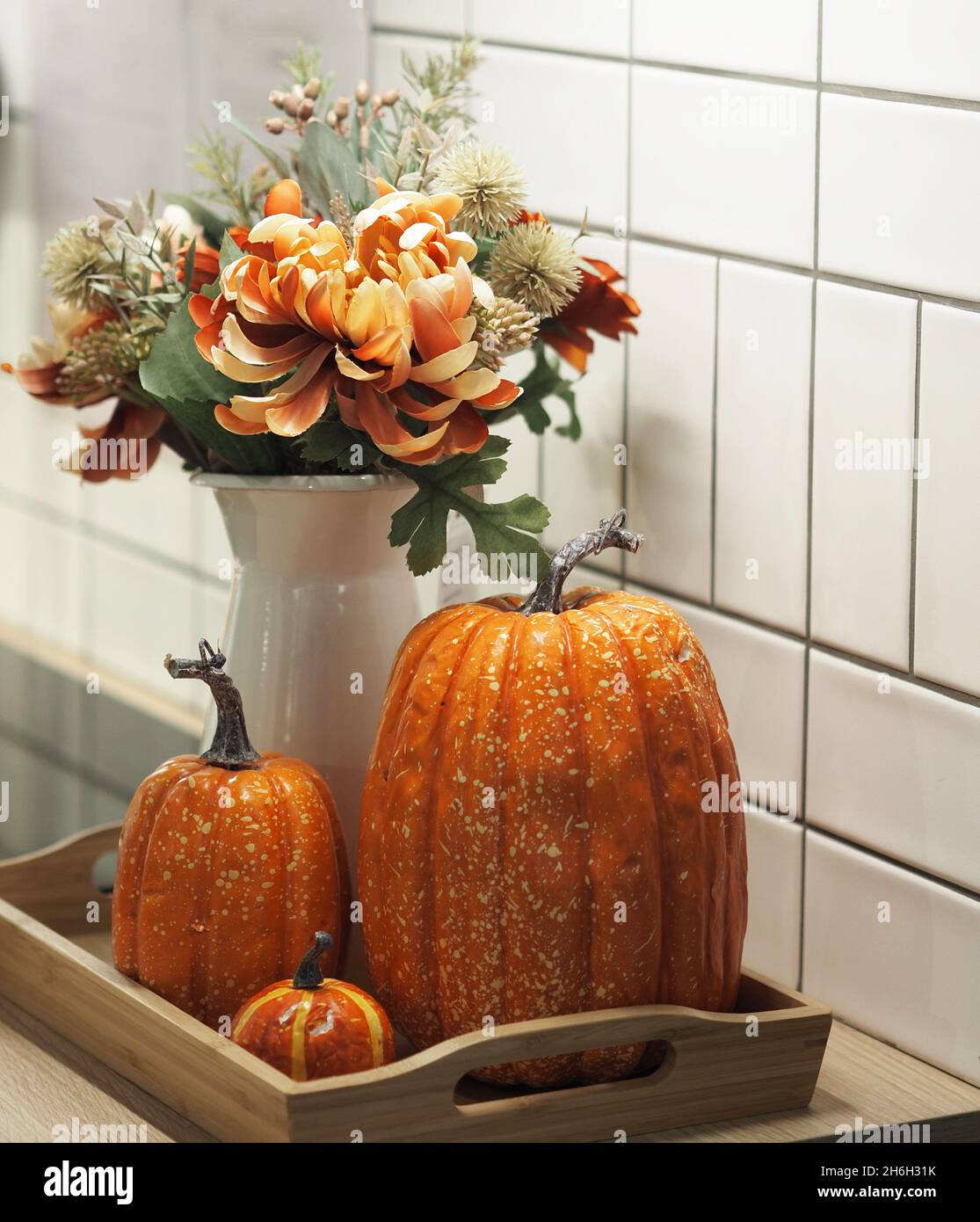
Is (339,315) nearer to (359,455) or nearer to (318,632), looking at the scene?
(359,455)

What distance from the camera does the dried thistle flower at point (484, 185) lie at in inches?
31.9

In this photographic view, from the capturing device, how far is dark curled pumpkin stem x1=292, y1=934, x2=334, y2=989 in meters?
0.72

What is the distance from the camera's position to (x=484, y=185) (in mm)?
810

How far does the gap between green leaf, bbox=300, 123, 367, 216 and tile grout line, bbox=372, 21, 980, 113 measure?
0.20m

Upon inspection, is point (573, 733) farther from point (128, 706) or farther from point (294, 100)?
point (128, 706)

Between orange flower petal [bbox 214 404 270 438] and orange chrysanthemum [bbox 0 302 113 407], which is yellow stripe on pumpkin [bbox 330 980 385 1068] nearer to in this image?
orange flower petal [bbox 214 404 270 438]

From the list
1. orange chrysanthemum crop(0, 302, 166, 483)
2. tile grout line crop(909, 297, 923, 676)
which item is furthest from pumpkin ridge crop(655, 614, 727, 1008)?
orange chrysanthemum crop(0, 302, 166, 483)

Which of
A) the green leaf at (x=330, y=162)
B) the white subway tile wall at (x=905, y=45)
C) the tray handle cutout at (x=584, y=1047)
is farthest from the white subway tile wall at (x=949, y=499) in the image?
the green leaf at (x=330, y=162)

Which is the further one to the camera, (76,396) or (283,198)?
(76,396)

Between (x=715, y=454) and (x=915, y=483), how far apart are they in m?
0.16

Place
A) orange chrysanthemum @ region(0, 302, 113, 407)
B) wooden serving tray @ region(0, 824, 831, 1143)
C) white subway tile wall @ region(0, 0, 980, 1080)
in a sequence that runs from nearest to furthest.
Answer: wooden serving tray @ region(0, 824, 831, 1143)
white subway tile wall @ region(0, 0, 980, 1080)
orange chrysanthemum @ region(0, 302, 113, 407)

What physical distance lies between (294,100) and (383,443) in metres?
0.25

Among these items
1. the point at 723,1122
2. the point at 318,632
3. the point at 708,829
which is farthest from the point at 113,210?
the point at 723,1122

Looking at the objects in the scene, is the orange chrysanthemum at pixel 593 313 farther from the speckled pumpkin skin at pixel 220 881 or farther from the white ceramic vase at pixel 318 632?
the speckled pumpkin skin at pixel 220 881
